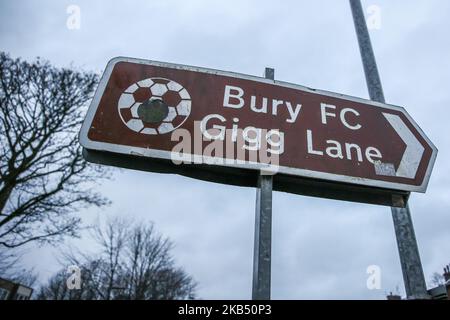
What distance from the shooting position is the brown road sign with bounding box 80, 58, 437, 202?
4.54ft

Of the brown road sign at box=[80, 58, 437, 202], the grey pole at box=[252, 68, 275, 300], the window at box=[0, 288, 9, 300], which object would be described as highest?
the window at box=[0, 288, 9, 300]

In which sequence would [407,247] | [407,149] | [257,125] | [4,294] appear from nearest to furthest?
1. [407,247]
2. [257,125]
3. [407,149]
4. [4,294]

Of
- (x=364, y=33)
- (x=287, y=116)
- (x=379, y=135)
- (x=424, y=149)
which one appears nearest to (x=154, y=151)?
(x=287, y=116)

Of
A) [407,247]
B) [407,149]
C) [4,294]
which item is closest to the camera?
[407,247]

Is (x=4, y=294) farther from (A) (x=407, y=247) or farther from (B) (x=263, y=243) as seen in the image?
(A) (x=407, y=247)

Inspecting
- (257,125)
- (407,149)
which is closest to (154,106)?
(257,125)

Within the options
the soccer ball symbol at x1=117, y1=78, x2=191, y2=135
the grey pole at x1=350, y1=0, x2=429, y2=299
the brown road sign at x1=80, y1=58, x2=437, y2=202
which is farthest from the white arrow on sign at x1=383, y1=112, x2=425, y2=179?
the soccer ball symbol at x1=117, y1=78, x2=191, y2=135

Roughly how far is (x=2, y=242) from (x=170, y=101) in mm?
11050

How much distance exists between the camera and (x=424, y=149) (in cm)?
168

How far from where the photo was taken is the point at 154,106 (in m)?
1.47

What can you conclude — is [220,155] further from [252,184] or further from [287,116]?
[287,116]

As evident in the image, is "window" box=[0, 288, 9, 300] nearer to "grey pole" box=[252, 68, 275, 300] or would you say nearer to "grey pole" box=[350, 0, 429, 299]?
"grey pole" box=[252, 68, 275, 300]

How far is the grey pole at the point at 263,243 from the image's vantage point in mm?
1092

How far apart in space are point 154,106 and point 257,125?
0.52 metres
